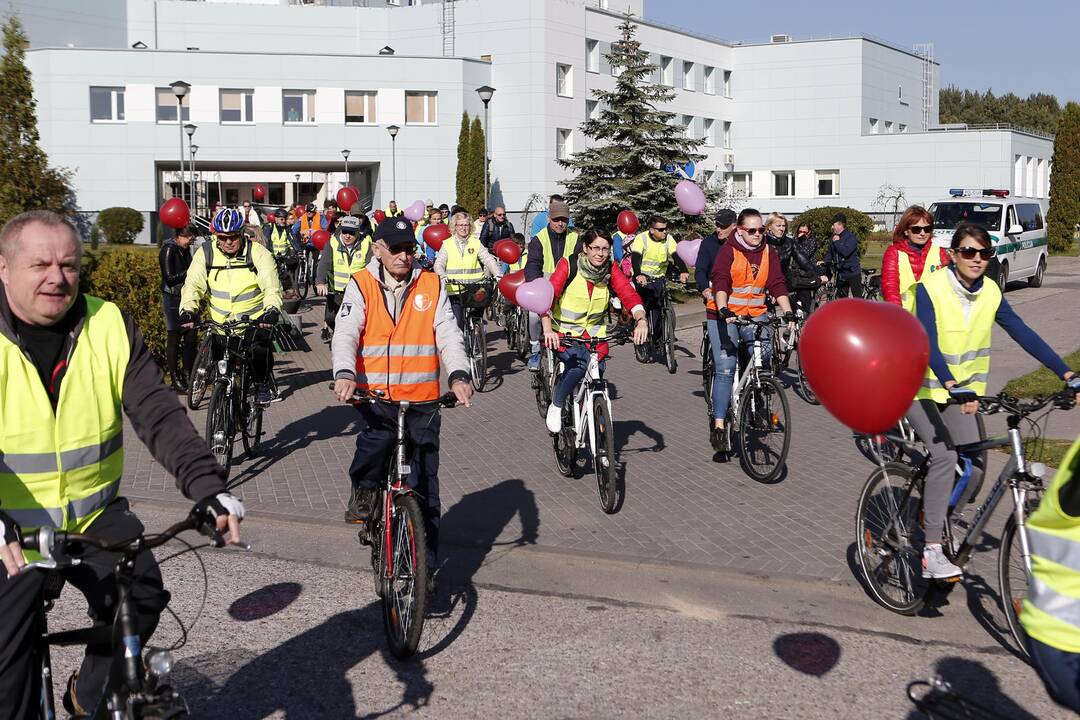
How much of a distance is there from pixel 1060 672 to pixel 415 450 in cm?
375

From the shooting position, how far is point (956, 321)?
6.29 meters

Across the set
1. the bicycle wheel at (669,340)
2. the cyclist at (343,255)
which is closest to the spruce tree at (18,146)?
the cyclist at (343,255)

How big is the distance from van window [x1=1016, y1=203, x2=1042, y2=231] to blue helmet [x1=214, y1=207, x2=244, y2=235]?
24.5 meters

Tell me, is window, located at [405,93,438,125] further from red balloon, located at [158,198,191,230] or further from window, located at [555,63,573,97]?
red balloon, located at [158,198,191,230]

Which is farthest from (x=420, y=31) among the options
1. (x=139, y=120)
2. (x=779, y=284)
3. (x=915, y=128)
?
(x=779, y=284)

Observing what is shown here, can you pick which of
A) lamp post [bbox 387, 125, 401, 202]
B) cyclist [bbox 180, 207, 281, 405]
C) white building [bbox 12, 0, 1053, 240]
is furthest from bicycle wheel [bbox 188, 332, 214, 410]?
lamp post [bbox 387, 125, 401, 202]

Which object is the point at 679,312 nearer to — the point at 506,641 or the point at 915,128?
the point at 506,641

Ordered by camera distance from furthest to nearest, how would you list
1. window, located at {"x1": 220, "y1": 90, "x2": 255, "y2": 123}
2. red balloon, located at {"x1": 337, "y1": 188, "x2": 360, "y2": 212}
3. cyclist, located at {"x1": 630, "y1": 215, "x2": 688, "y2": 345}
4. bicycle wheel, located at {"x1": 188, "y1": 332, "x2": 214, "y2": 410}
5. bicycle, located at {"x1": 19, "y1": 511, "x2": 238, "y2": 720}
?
window, located at {"x1": 220, "y1": 90, "x2": 255, "y2": 123}, red balloon, located at {"x1": 337, "y1": 188, "x2": 360, "y2": 212}, cyclist, located at {"x1": 630, "y1": 215, "x2": 688, "y2": 345}, bicycle wheel, located at {"x1": 188, "y1": 332, "x2": 214, "y2": 410}, bicycle, located at {"x1": 19, "y1": 511, "x2": 238, "y2": 720}

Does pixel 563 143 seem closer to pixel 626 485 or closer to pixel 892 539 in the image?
pixel 626 485

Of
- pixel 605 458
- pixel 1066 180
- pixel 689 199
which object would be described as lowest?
pixel 605 458

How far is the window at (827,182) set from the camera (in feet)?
221

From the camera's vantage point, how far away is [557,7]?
57.1 m

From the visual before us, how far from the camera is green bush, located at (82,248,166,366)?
1452cm

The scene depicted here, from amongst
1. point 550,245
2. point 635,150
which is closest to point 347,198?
point 550,245
